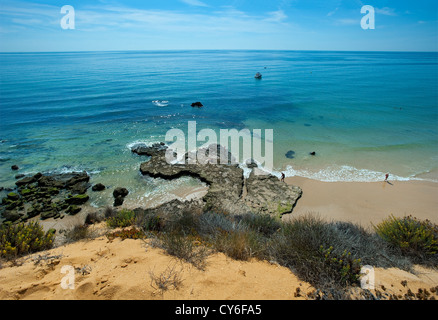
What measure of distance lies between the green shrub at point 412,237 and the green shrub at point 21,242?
1026 cm

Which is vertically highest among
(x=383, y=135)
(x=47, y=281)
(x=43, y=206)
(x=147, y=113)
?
(x=147, y=113)

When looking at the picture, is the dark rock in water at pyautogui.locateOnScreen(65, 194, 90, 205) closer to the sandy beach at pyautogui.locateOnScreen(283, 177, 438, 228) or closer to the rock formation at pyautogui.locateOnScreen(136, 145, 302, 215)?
the rock formation at pyautogui.locateOnScreen(136, 145, 302, 215)

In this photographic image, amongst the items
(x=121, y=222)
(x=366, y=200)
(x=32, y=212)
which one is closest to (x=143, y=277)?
(x=121, y=222)

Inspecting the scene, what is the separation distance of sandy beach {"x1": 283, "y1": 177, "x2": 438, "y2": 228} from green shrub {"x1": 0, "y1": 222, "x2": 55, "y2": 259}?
382 inches

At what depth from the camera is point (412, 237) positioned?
19.3 ft

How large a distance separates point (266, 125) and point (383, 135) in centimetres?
1197

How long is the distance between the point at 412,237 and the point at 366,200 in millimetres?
6642

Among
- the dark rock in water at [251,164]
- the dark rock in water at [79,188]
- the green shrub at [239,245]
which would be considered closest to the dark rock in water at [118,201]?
the dark rock in water at [79,188]

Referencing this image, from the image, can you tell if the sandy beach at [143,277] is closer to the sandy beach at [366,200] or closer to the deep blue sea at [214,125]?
the sandy beach at [366,200]

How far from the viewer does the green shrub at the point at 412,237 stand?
5609mm

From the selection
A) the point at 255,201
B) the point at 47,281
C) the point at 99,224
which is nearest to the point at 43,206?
the point at 99,224

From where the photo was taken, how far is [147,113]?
91.8 ft
